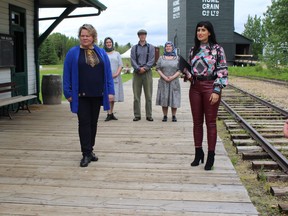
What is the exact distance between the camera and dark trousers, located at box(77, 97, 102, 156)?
18.2 ft

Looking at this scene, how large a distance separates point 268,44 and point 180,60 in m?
23.0

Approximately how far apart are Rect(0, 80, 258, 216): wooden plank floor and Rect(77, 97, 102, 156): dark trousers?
272mm

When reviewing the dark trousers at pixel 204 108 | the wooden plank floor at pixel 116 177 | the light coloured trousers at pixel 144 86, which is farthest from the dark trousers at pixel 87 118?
the light coloured trousers at pixel 144 86

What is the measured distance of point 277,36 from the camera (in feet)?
85.2

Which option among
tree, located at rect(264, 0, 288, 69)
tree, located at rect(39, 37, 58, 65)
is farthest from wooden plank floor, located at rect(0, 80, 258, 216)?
tree, located at rect(39, 37, 58, 65)

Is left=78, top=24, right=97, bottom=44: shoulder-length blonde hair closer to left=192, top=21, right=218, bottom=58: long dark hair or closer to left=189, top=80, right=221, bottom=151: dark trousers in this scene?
left=192, top=21, right=218, bottom=58: long dark hair

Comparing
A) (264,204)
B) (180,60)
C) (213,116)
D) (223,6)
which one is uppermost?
(223,6)

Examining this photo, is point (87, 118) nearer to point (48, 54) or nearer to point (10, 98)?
point (10, 98)

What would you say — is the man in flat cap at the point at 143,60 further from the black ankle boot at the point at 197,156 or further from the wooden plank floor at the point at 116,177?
the black ankle boot at the point at 197,156

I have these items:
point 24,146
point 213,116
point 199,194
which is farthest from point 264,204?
point 24,146

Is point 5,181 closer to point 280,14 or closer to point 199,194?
point 199,194

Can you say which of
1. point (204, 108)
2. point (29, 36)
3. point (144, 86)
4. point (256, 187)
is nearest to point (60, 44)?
point (29, 36)

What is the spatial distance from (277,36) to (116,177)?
23.1 m

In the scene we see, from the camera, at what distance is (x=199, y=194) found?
4.40 meters
